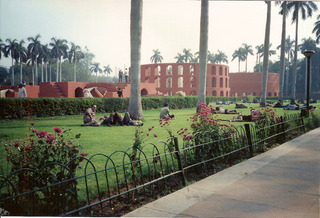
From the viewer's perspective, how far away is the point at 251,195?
2.85m

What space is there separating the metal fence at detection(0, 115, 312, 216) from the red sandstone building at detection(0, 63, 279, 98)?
46.4 inches

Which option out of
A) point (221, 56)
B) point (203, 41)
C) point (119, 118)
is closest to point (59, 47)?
point (119, 118)

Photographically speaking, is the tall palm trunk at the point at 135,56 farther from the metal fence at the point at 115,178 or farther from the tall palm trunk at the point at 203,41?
the metal fence at the point at 115,178

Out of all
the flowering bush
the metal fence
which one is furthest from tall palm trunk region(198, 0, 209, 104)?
the flowering bush

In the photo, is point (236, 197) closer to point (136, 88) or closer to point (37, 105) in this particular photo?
point (37, 105)

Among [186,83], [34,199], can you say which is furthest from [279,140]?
[186,83]

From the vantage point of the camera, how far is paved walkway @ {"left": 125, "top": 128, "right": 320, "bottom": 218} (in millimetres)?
2469

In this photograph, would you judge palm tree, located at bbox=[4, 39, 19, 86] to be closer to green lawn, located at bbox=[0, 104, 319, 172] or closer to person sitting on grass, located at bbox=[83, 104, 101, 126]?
green lawn, located at bbox=[0, 104, 319, 172]

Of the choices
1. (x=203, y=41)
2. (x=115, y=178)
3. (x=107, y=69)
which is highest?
(x=203, y=41)

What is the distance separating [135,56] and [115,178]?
5.36m

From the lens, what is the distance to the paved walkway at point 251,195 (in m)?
2.47

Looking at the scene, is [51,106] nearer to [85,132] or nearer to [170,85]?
[85,132]

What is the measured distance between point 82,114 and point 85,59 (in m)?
1.50

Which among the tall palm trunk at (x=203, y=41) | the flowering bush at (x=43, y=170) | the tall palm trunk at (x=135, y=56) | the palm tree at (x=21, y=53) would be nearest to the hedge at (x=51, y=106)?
the tall palm trunk at (x=135, y=56)
